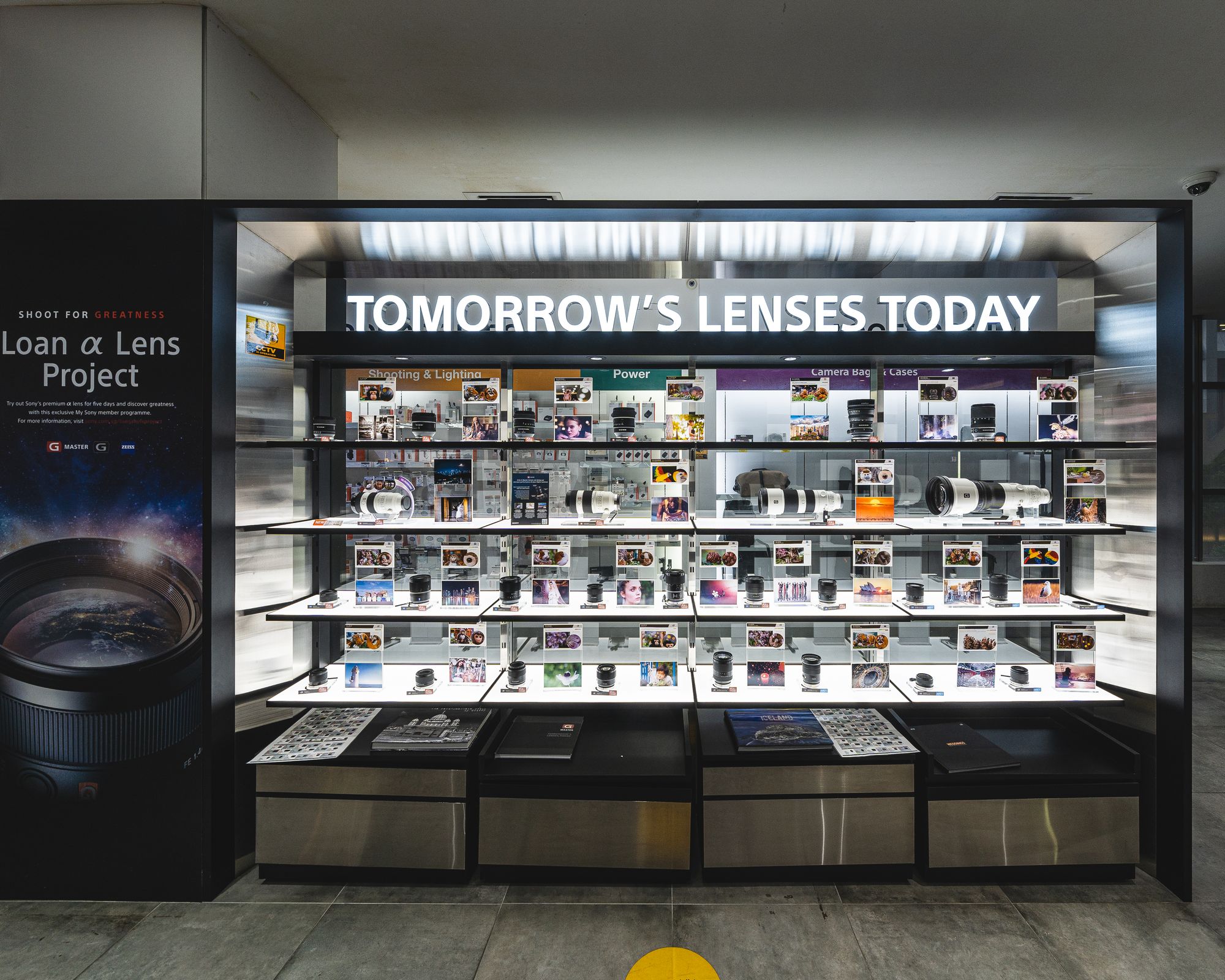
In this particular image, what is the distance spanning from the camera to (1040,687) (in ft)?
9.27

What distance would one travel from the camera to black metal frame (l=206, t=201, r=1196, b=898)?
250 centimetres

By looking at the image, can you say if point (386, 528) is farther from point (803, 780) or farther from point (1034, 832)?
point (1034, 832)

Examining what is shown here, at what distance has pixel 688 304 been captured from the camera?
318 centimetres

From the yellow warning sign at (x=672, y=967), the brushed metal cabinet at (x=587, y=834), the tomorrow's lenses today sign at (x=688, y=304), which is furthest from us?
the tomorrow's lenses today sign at (x=688, y=304)

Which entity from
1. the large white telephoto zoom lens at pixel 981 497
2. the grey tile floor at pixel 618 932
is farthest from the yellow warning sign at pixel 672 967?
the large white telephoto zoom lens at pixel 981 497

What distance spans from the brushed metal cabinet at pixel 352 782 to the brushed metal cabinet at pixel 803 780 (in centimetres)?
112

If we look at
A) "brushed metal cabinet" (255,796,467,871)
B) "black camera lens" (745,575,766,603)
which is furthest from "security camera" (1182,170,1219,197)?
"brushed metal cabinet" (255,796,467,871)

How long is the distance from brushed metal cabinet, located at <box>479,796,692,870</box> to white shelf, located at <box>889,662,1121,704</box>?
123 centimetres

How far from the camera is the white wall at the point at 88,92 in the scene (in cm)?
249

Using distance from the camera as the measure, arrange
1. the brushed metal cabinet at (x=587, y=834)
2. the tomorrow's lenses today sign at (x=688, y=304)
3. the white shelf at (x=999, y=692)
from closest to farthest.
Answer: the brushed metal cabinet at (x=587, y=834) < the white shelf at (x=999, y=692) < the tomorrow's lenses today sign at (x=688, y=304)

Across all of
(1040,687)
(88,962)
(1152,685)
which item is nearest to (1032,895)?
(1040,687)

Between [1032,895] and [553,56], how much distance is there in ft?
13.7

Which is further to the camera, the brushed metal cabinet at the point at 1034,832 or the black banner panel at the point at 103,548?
the brushed metal cabinet at the point at 1034,832

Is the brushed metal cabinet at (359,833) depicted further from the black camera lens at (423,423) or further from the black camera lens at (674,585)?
the black camera lens at (423,423)
